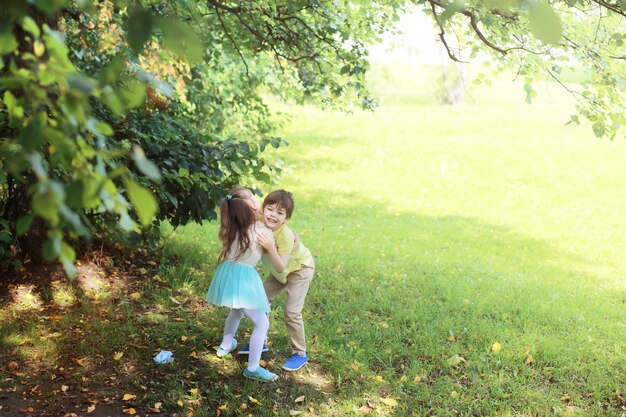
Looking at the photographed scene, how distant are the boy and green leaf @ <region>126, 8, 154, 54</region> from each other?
2794 millimetres

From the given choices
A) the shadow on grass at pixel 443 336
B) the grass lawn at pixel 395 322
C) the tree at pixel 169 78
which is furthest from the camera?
the shadow on grass at pixel 443 336

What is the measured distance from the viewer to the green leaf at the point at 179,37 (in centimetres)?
150

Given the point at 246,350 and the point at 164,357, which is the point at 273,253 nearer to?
the point at 246,350

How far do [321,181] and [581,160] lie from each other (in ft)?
20.6

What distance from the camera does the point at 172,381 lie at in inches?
173

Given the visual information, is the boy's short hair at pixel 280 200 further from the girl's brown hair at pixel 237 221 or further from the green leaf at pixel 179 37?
the green leaf at pixel 179 37

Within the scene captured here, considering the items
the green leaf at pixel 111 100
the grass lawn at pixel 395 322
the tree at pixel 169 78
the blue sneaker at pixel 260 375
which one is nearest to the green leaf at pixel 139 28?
the tree at pixel 169 78

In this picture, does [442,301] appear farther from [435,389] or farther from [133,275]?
[133,275]

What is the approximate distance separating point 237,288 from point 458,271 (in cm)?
399

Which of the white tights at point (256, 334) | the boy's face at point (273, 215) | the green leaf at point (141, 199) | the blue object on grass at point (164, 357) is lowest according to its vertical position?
the blue object on grass at point (164, 357)

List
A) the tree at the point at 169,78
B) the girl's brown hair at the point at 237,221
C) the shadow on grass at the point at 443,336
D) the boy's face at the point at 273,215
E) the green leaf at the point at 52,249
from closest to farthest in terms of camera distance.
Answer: the green leaf at the point at 52,249 < the tree at the point at 169,78 < the girl's brown hair at the point at 237,221 < the boy's face at the point at 273,215 < the shadow on grass at the point at 443,336

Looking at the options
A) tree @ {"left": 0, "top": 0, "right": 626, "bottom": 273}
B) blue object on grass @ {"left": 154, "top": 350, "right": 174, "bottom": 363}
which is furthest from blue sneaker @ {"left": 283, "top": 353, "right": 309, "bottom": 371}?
tree @ {"left": 0, "top": 0, "right": 626, "bottom": 273}

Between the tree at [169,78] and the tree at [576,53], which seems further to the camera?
the tree at [576,53]

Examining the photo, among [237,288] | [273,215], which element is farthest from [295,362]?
[273,215]
